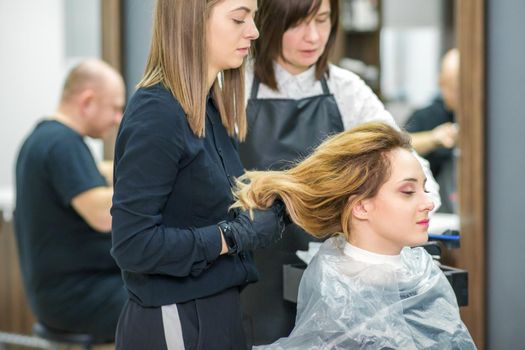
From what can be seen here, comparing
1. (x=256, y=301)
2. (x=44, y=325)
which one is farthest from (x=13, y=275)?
(x=256, y=301)

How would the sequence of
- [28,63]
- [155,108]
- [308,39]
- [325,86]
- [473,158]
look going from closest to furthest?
1. [155,108]
2. [308,39]
3. [325,86]
4. [473,158]
5. [28,63]

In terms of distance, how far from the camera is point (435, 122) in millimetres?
3754

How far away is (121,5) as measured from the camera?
3490 millimetres

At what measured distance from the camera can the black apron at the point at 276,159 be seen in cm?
226

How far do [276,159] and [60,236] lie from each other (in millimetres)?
1212

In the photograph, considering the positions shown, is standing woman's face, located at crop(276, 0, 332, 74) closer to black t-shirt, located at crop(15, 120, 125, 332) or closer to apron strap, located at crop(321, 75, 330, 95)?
apron strap, located at crop(321, 75, 330, 95)

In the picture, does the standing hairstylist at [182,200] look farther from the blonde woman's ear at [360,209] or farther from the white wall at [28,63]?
the white wall at [28,63]

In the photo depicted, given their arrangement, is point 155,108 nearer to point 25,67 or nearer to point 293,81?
point 293,81

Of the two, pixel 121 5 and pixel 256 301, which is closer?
pixel 256 301

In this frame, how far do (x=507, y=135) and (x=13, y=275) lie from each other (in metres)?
2.67

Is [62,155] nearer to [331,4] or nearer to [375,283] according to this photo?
[331,4]

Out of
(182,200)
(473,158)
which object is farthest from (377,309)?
(473,158)

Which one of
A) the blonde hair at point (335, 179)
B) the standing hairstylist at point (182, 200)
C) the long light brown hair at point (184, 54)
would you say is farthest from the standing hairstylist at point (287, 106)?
the long light brown hair at point (184, 54)

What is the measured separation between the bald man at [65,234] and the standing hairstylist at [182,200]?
130 cm
